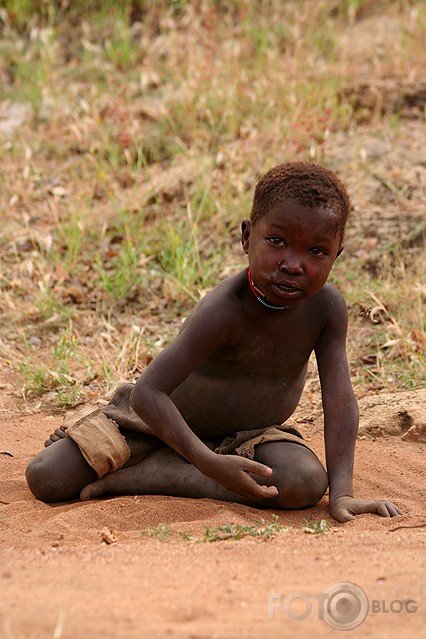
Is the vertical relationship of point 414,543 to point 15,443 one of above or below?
above

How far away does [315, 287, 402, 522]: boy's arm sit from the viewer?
351cm

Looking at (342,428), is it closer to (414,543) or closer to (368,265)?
(414,543)

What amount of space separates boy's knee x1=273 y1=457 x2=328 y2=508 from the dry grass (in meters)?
1.52

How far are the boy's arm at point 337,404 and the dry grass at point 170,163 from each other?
1.35 metres

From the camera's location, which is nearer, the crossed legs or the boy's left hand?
the boy's left hand

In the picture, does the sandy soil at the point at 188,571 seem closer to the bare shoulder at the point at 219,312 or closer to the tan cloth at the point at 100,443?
the tan cloth at the point at 100,443

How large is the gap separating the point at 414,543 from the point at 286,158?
405 cm

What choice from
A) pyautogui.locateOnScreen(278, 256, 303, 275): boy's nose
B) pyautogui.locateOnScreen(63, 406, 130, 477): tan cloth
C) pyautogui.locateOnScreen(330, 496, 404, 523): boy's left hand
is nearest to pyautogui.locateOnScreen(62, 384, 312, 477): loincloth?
pyautogui.locateOnScreen(63, 406, 130, 477): tan cloth

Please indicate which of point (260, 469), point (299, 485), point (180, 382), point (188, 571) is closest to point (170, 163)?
point (180, 382)

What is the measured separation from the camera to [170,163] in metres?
6.82

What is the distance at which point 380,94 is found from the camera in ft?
23.2

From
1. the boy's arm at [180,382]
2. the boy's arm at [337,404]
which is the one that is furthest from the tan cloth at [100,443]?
the boy's arm at [337,404]

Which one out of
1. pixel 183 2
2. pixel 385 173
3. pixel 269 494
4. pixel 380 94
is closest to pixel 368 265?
pixel 385 173

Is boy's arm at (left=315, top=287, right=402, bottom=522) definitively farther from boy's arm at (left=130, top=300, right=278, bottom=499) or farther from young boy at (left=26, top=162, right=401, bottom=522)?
boy's arm at (left=130, top=300, right=278, bottom=499)
